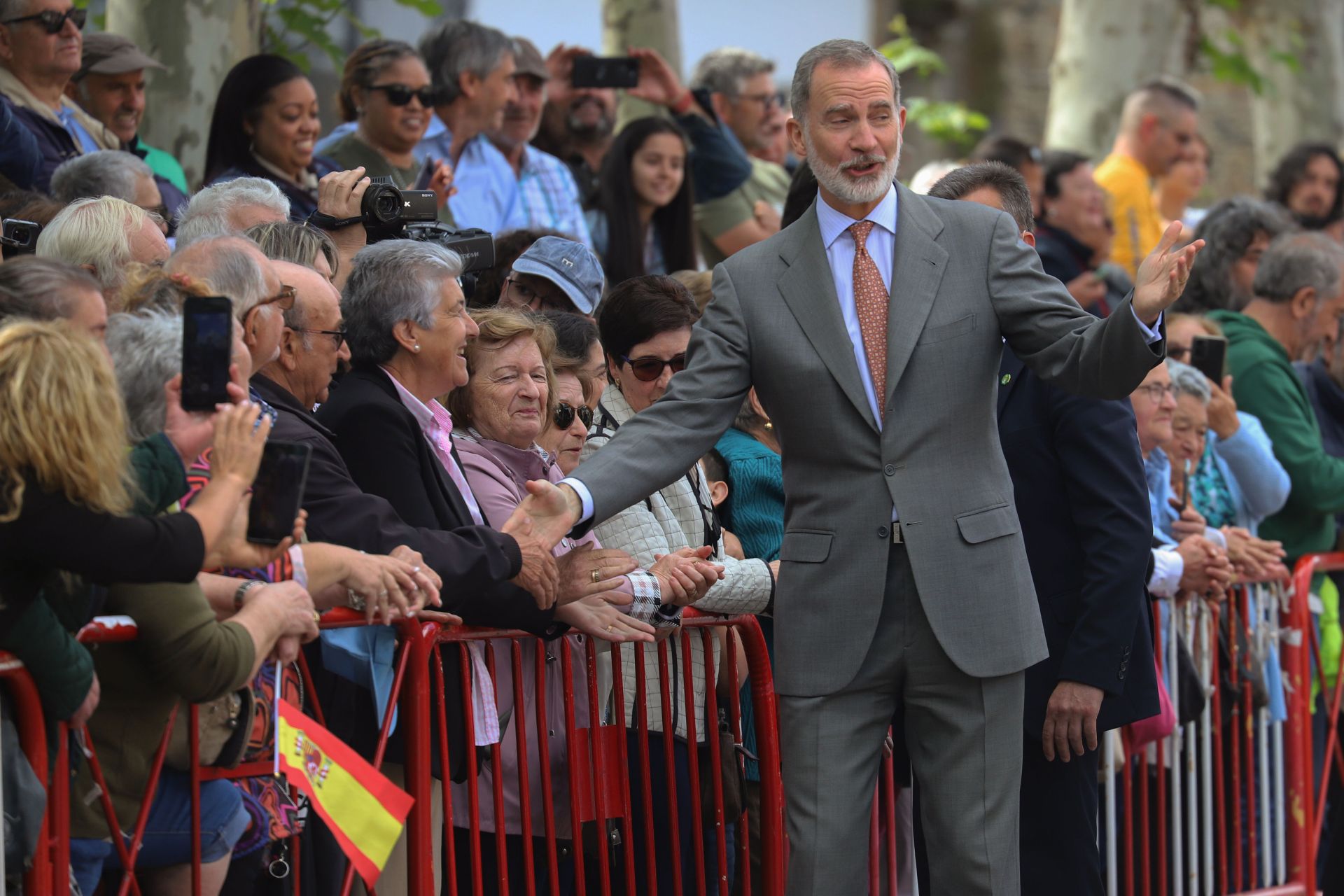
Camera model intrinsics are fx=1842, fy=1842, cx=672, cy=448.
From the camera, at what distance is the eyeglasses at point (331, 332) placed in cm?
451

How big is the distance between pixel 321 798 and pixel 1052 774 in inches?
76.4

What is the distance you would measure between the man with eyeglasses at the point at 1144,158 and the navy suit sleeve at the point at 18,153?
5.88 metres

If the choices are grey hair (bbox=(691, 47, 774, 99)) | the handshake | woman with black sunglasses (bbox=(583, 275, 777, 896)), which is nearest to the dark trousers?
woman with black sunglasses (bbox=(583, 275, 777, 896))

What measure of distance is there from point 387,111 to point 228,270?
9.85 ft

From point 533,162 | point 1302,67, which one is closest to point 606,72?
point 533,162

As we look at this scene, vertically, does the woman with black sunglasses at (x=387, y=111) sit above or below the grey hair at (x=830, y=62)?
above

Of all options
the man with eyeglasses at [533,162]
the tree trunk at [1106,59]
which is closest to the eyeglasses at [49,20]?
the man with eyeglasses at [533,162]

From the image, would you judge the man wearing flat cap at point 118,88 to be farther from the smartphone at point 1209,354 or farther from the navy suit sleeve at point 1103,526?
the smartphone at point 1209,354

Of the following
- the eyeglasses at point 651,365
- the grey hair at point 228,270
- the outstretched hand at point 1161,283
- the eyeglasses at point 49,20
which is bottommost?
the eyeglasses at point 651,365

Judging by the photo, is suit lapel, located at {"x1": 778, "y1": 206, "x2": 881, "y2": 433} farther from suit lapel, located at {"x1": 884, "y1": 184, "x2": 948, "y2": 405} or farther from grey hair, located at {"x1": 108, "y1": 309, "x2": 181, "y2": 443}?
grey hair, located at {"x1": 108, "y1": 309, "x2": 181, "y2": 443}

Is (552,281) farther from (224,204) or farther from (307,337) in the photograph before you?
(307,337)

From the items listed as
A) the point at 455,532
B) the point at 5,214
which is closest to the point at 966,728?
the point at 455,532

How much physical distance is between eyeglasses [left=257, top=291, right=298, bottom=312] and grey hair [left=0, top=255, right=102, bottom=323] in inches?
23.6

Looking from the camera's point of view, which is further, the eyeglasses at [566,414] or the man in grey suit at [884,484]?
the eyeglasses at [566,414]
